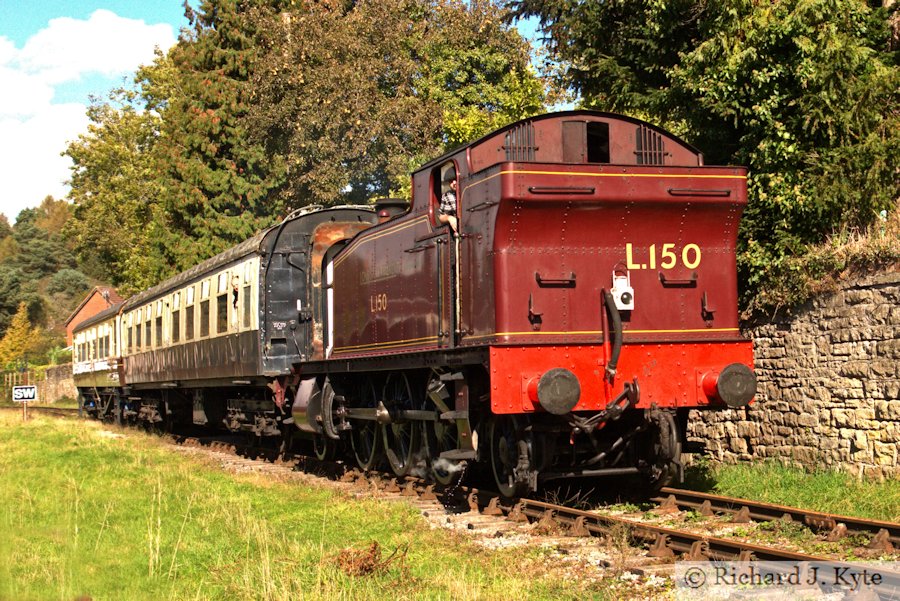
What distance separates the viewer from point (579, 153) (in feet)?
31.8

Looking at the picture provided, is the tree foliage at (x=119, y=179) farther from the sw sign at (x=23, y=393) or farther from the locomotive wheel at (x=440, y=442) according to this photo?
the locomotive wheel at (x=440, y=442)

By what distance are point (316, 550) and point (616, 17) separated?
1164 cm

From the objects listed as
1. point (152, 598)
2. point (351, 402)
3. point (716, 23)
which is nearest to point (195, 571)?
point (152, 598)

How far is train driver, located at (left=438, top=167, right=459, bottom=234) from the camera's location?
9.89 meters

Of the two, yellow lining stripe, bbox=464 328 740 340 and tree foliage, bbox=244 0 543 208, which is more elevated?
tree foliage, bbox=244 0 543 208

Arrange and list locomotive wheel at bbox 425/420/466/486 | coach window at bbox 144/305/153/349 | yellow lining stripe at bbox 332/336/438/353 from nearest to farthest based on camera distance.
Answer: locomotive wheel at bbox 425/420/466/486
yellow lining stripe at bbox 332/336/438/353
coach window at bbox 144/305/153/349

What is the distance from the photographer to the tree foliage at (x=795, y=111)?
41.3 feet

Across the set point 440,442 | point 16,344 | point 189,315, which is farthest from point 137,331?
point 16,344

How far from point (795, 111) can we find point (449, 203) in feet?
19.0

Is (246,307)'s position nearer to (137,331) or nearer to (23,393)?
(137,331)

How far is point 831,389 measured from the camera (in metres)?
11.7

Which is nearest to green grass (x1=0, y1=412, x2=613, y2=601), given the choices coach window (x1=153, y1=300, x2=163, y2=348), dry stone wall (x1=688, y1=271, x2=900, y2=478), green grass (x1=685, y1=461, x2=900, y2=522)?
green grass (x1=685, y1=461, x2=900, y2=522)

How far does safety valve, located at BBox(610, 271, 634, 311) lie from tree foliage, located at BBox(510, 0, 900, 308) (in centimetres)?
423

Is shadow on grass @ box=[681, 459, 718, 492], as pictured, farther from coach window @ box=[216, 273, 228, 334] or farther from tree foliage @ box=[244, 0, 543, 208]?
tree foliage @ box=[244, 0, 543, 208]
